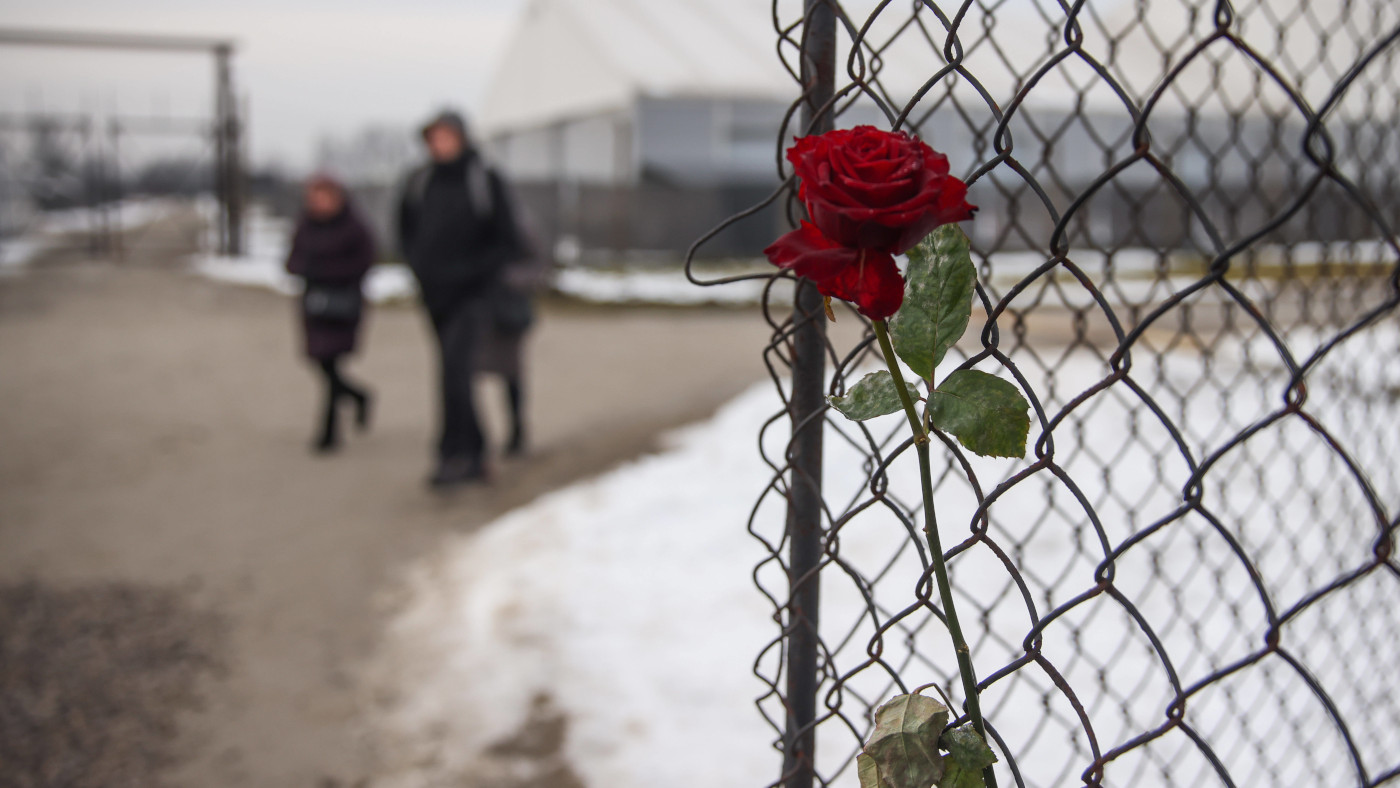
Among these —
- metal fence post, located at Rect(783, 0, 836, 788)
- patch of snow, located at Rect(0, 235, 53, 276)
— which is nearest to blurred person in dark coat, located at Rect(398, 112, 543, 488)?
metal fence post, located at Rect(783, 0, 836, 788)

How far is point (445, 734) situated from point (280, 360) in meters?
6.47

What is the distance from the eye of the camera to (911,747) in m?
0.95

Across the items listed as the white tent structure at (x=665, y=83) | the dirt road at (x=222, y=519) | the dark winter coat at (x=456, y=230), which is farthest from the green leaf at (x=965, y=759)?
the white tent structure at (x=665, y=83)

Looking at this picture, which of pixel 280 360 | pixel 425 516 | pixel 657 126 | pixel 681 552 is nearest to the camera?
pixel 681 552

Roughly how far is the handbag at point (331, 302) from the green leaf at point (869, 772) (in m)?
4.87

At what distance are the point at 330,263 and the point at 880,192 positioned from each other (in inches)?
200

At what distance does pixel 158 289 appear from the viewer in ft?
40.2

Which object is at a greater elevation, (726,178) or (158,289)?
(726,178)

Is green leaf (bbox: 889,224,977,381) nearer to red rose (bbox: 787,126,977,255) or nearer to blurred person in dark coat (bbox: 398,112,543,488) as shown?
red rose (bbox: 787,126,977,255)

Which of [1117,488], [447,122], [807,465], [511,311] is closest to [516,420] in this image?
[511,311]

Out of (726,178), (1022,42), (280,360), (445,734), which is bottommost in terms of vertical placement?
(445,734)

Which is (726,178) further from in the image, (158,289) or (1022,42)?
(1022,42)

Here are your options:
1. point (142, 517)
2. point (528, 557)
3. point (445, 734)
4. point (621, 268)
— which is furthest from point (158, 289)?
point (445, 734)

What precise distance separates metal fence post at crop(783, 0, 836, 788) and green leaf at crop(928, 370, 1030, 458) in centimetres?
32
